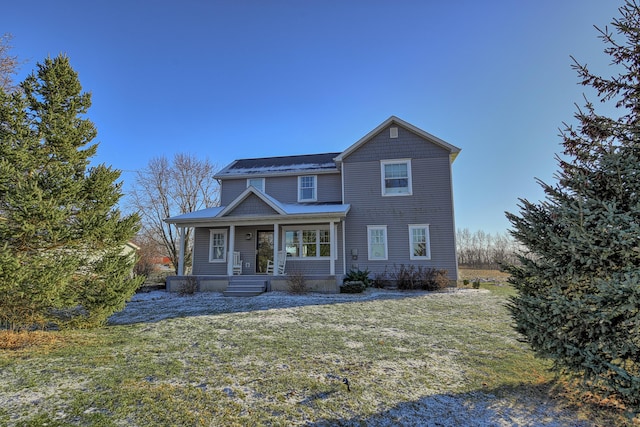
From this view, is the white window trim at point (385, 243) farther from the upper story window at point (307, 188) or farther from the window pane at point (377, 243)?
the upper story window at point (307, 188)

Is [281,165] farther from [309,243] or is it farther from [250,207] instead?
[309,243]

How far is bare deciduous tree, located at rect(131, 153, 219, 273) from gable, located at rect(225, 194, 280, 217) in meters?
12.1

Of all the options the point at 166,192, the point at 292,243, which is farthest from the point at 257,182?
the point at 166,192

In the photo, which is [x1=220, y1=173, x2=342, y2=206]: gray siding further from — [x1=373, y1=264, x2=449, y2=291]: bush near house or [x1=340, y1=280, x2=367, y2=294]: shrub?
[x1=340, y1=280, x2=367, y2=294]: shrub

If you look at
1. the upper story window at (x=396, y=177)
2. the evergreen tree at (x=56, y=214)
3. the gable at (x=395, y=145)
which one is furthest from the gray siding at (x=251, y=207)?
the evergreen tree at (x=56, y=214)

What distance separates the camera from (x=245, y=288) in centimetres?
1216

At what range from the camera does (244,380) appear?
3537 mm

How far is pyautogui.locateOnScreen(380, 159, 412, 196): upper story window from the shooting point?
47.8 feet

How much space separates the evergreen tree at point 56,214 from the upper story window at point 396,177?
11.3 m

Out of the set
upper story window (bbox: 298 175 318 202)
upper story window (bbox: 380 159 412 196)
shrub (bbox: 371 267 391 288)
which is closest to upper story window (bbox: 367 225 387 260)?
shrub (bbox: 371 267 391 288)

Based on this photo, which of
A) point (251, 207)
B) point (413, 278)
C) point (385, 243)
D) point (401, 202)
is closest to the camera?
point (413, 278)

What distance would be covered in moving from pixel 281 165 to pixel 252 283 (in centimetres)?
759

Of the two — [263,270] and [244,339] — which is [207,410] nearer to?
[244,339]

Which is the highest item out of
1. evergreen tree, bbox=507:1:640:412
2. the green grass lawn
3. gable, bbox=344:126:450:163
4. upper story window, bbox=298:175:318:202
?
gable, bbox=344:126:450:163
